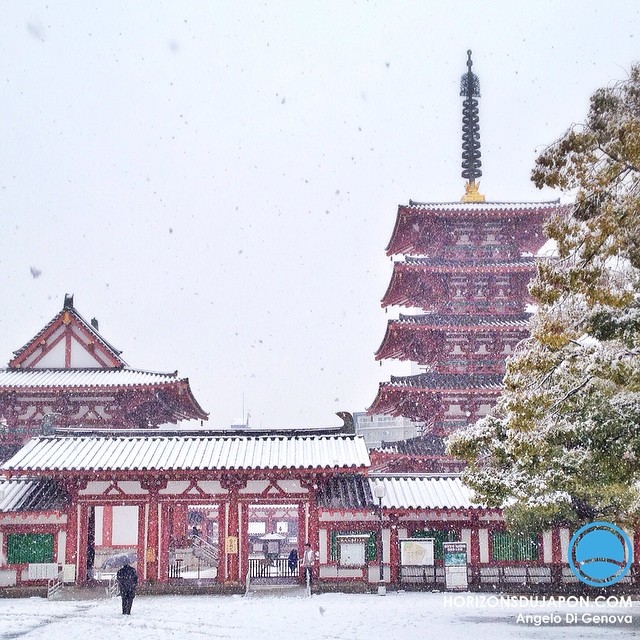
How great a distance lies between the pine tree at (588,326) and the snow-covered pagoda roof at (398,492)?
844cm

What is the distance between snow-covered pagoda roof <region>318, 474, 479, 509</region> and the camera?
2145cm

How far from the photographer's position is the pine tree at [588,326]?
9867 millimetres

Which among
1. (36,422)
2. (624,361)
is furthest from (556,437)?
(36,422)

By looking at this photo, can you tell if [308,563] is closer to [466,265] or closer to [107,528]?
[107,528]

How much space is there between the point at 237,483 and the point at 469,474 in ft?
28.3

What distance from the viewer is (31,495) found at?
2194 cm

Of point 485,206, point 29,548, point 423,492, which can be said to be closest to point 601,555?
point 423,492

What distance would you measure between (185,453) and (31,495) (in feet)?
15.7

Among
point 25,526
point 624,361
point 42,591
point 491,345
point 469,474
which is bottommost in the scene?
point 42,591

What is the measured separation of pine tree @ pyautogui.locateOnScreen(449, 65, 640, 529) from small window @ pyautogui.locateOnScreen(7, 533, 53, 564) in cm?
1390

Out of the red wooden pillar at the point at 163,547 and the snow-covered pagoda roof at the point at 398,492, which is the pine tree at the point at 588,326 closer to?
the snow-covered pagoda roof at the point at 398,492

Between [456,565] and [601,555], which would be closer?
[601,555]

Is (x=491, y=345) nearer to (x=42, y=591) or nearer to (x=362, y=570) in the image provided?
(x=362, y=570)

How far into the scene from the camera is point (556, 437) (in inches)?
468
